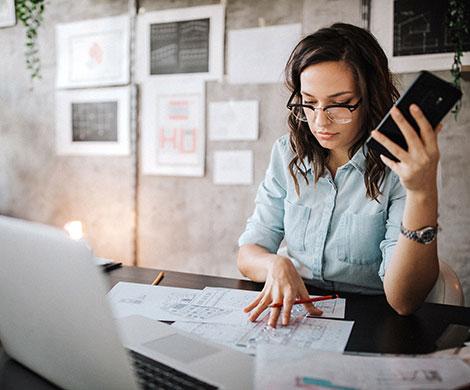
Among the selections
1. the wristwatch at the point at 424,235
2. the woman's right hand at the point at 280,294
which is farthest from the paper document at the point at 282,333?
the wristwatch at the point at 424,235

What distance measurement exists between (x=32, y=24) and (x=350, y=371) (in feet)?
11.0

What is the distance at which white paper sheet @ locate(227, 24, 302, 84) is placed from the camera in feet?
8.48

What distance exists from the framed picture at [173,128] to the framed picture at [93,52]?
26 centimetres

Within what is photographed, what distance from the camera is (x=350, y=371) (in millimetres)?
641

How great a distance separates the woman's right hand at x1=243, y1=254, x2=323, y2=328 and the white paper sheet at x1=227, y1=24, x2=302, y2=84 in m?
1.65

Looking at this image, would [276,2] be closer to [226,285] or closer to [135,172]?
[135,172]

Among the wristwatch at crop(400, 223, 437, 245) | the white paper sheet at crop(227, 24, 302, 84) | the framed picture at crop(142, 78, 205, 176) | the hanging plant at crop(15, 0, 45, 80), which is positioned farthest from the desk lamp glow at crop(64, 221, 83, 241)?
the wristwatch at crop(400, 223, 437, 245)

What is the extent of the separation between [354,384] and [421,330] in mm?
458

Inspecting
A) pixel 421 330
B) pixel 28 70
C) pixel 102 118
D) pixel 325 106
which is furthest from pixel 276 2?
pixel 421 330

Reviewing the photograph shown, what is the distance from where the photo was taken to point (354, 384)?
61cm

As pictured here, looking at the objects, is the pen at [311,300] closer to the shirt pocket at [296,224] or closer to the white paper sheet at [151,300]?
the white paper sheet at [151,300]

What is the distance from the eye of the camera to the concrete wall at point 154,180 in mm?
2316

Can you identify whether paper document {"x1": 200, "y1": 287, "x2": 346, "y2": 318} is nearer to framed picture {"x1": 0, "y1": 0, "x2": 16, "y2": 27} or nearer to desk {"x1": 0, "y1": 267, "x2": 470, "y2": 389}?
desk {"x1": 0, "y1": 267, "x2": 470, "y2": 389}

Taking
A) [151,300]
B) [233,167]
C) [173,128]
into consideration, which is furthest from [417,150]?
[173,128]
